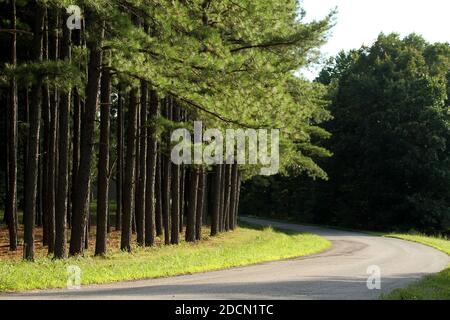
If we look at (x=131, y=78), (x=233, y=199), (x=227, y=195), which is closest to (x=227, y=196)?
(x=227, y=195)

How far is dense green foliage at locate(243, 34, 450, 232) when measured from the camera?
155 ft

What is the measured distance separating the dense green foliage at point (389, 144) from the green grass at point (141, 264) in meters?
23.8

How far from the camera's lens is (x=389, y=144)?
48.9 meters

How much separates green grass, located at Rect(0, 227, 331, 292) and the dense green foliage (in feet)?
78.0

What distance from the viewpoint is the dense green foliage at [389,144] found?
47.1m

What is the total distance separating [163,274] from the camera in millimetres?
14719

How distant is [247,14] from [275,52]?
588 cm

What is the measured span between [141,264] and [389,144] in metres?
36.4

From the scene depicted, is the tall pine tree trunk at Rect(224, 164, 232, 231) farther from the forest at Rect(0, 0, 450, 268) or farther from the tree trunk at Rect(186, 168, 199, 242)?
the tree trunk at Rect(186, 168, 199, 242)

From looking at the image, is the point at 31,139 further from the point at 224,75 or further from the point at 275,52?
the point at 275,52

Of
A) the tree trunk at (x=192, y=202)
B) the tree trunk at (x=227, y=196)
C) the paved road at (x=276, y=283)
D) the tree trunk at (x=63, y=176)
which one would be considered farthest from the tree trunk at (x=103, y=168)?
the tree trunk at (x=227, y=196)

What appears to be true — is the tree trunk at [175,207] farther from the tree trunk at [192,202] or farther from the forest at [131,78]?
the tree trunk at [192,202]

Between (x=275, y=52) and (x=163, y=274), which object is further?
(x=275, y=52)
